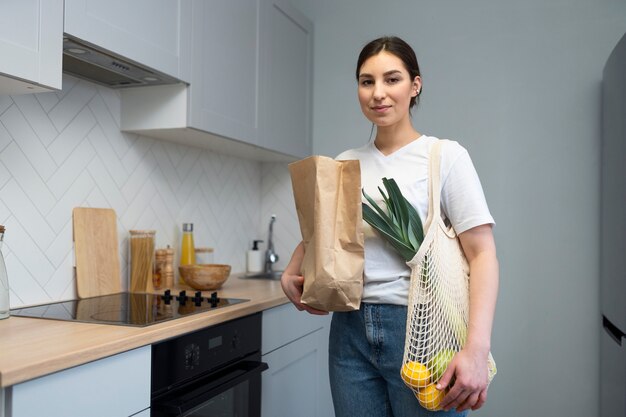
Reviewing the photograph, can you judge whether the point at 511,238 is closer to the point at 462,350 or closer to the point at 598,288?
the point at 598,288

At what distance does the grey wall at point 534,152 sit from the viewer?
2.40 metres

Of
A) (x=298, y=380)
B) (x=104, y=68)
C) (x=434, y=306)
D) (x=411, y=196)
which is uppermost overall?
(x=104, y=68)

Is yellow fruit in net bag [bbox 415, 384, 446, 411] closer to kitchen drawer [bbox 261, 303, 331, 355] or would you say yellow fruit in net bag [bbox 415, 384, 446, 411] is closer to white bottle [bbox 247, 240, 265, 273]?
kitchen drawer [bbox 261, 303, 331, 355]

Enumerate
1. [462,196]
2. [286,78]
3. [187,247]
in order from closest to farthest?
[462,196]
[187,247]
[286,78]

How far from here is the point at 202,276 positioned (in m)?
2.14

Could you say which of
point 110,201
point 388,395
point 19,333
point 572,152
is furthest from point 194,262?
point 572,152

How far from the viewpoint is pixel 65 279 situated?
1850 millimetres

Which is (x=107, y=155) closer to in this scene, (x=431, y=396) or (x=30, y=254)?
(x=30, y=254)

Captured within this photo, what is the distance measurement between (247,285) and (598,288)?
4.72 ft

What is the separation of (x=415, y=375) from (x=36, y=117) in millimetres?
1340

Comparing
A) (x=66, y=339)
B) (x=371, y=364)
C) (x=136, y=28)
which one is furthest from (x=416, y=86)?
(x=66, y=339)

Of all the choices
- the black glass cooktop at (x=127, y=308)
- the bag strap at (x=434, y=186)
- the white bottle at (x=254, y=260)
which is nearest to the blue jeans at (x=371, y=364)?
the bag strap at (x=434, y=186)

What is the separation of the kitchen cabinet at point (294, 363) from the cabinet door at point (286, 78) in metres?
0.77

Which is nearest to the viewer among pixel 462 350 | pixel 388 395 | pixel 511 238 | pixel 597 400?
pixel 462 350
